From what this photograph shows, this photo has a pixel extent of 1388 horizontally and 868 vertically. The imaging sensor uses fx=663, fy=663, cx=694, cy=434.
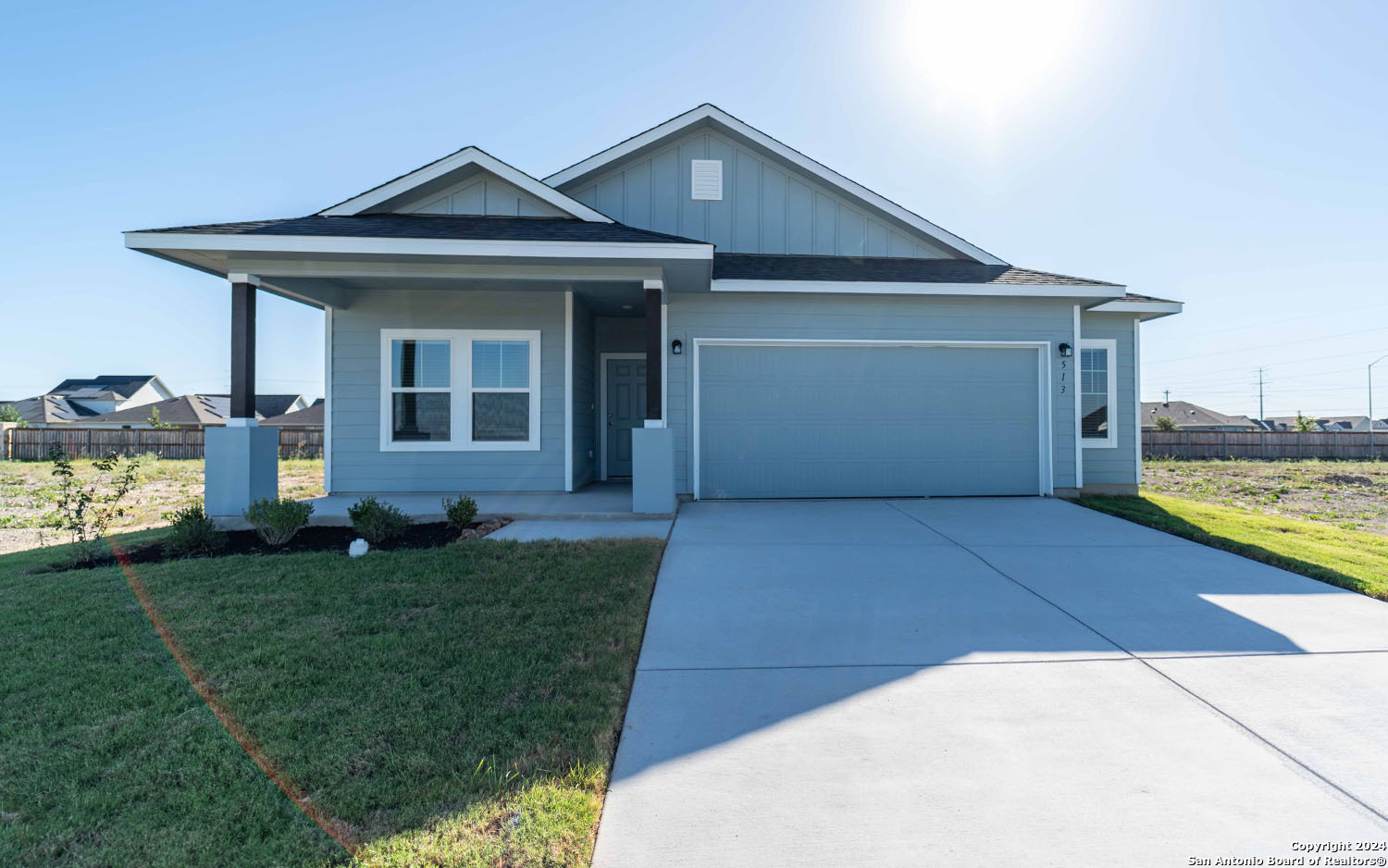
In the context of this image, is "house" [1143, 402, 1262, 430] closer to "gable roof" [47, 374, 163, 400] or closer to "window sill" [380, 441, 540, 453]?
"window sill" [380, 441, 540, 453]

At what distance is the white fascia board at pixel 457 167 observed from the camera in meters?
8.86

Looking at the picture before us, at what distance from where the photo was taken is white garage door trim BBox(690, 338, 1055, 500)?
912 cm

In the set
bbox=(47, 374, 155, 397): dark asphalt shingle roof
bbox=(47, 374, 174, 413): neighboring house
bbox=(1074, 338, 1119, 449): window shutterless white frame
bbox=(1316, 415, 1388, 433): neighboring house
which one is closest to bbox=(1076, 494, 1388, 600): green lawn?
bbox=(1074, 338, 1119, 449): window shutterless white frame

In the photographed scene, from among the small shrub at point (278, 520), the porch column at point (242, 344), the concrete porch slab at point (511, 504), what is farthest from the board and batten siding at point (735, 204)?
the small shrub at point (278, 520)

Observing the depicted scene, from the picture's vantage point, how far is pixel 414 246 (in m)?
7.26

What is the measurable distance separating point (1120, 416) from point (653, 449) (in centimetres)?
798

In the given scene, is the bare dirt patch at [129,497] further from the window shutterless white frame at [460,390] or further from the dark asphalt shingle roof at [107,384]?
the dark asphalt shingle roof at [107,384]

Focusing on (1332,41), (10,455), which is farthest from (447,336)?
(10,455)

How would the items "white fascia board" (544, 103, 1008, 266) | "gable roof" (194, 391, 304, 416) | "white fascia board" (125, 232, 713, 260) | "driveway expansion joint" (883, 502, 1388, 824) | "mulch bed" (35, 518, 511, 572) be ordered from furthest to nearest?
"gable roof" (194, 391, 304, 416), "white fascia board" (544, 103, 1008, 266), "white fascia board" (125, 232, 713, 260), "mulch bed" (35, 518, 511, 572), "driveway expansion joint" (883, 502, 1388, 824)

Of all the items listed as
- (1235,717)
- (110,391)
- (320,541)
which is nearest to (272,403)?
(110,391)

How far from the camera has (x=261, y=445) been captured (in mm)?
8016

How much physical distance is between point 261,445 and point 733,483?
5.94 meters

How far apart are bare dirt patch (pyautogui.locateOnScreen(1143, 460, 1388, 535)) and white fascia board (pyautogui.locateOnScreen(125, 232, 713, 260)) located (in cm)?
Result: 970

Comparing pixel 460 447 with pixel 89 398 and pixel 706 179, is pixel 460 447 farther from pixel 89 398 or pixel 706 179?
pixel 89 398
